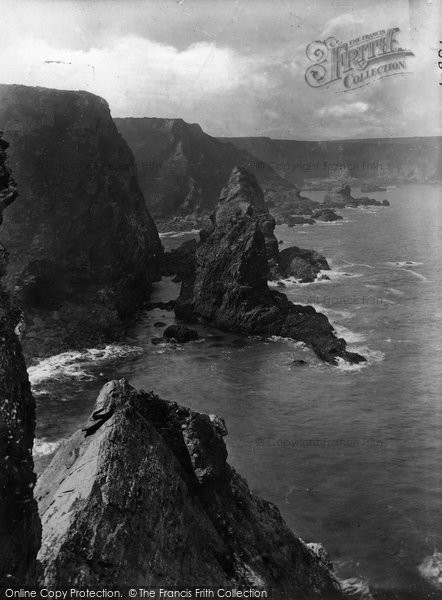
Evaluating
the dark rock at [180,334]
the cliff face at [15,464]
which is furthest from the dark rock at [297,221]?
the cliff face at [15,464]

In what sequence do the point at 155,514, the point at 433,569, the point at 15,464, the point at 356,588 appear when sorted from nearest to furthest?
the point at 15,464 → the point at 155,514 → the point at 356,588 → the point at 433,569

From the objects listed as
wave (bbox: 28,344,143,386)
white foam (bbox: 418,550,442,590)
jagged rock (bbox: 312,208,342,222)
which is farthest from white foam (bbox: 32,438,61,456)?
jagged rock (bbox: 312,208,342,222)

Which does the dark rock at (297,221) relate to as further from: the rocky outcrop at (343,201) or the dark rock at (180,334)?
the dark rock at (180,334)

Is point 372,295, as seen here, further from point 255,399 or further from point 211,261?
point 255,399

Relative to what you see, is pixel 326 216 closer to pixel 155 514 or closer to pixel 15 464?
pixel 155 514

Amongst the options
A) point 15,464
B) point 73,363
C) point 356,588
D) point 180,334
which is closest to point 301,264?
point 180,334

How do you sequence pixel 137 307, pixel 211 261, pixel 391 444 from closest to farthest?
1. pixel 391 444
2. pixel 211 261
3. pixel 137 307

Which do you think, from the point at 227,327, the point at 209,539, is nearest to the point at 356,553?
the point at 209,539
